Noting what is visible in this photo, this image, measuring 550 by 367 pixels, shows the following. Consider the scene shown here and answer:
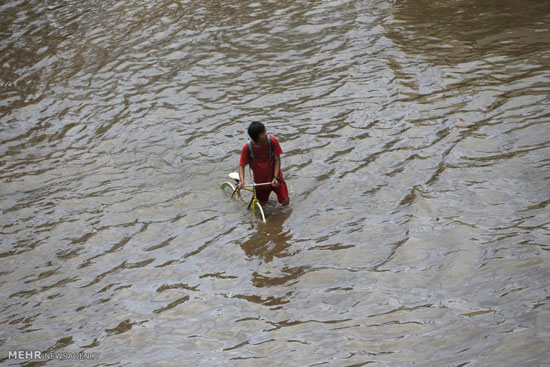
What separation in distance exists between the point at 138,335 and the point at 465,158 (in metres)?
5.61

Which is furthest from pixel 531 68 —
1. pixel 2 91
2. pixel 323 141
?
pixel 2 91

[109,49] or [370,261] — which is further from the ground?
[109,49]

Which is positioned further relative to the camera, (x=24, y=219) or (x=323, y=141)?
(x=323, y=141)

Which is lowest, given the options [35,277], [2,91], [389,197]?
[389,197]

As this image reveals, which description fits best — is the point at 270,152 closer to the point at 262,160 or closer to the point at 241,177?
the point at 262,160

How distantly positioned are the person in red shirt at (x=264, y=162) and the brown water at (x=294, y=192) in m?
0.42

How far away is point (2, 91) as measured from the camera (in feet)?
47.8

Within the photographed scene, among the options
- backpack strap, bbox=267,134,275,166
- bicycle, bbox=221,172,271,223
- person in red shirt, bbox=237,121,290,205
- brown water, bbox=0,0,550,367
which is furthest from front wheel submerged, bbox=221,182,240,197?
backpack strap, bbox=267,134,275,166

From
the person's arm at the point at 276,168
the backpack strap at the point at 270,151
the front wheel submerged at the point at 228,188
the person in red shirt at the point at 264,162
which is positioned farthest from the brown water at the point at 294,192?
the backpack strap at the point at 270,151

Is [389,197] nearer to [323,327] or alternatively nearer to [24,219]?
[323,327]

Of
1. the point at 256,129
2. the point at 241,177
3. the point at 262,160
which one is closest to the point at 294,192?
the point at 262,160

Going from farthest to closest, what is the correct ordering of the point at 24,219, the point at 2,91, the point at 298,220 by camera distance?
1. the point at 2,91
2. the point at 24,219
3. the point at 298,220

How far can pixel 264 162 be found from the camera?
8.66 meters

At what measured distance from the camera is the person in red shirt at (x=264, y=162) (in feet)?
27.7
